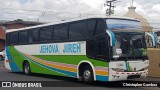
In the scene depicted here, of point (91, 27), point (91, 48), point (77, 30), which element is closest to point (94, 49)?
point (91, 48)

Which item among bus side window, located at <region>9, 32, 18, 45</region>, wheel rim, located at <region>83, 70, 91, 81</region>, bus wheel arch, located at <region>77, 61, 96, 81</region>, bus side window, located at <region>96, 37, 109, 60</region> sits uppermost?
bus side window, located at <region>9, 32, 18, 45</region>

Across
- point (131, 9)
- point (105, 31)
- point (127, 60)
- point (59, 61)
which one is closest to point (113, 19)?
point (105, 31)

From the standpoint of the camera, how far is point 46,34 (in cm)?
1881

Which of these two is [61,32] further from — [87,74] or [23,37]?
[23,37]

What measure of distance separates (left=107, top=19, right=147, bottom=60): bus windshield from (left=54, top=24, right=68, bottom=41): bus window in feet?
10.3

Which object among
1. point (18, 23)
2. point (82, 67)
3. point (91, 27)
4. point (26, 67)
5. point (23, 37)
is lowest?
point (26, 67)

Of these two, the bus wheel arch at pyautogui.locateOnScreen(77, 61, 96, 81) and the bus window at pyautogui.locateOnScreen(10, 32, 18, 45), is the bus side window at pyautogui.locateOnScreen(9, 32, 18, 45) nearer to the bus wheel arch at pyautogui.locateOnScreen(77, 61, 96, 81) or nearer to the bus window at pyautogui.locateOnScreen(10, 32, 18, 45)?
the bus window at pyautogui.locateOnScreen(10, 32, 18, 45)

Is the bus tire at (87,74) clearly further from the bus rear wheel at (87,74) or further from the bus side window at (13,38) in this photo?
the bus side window at (13,38)

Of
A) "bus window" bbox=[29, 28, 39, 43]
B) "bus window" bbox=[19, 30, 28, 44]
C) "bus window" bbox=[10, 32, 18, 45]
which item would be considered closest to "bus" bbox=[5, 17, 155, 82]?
"bus window" bbox=[29, 28, 39, 43]

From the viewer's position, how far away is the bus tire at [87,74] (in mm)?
15124

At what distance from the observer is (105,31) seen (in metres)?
14.2

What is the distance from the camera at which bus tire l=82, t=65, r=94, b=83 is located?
15.1 m

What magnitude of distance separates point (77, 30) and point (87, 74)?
7.29ft

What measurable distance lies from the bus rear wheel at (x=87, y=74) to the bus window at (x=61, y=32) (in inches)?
89.8
